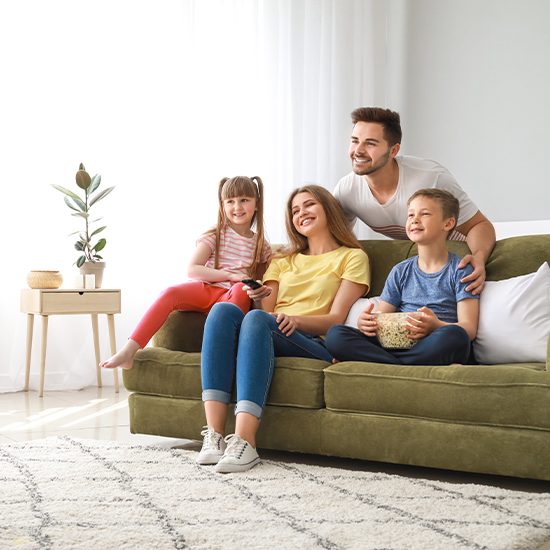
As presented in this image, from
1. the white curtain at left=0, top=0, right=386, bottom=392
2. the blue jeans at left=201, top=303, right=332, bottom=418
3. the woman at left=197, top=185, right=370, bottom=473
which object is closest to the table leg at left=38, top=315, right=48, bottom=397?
the white curtain at left=0, top=0, right=386, bottom=392

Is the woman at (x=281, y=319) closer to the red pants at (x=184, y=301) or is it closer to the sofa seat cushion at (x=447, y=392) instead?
the red pants at (x=184, y=301)

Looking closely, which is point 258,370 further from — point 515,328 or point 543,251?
point 543,251

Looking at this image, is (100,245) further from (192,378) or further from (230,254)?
(192,378)

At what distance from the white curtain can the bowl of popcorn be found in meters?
2.36

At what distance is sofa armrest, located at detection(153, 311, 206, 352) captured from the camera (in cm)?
296

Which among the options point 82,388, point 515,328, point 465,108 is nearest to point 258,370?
point 515,328

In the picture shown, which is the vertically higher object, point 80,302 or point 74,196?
point 74,196

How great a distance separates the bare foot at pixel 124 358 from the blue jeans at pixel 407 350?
0.63 m

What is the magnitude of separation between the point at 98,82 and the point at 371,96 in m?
1.63

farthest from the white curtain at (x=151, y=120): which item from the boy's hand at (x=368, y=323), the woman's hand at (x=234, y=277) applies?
the boy's hand at (x=368, y=323)

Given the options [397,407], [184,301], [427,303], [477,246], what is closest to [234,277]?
[184,301]

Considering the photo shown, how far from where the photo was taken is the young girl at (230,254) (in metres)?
2.98

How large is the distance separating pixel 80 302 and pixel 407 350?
2139 millimetres

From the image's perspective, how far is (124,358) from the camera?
273cm
